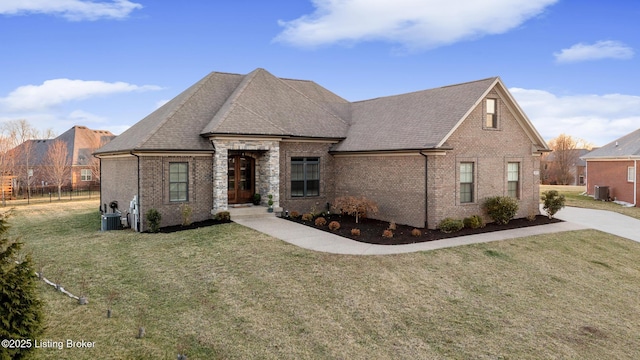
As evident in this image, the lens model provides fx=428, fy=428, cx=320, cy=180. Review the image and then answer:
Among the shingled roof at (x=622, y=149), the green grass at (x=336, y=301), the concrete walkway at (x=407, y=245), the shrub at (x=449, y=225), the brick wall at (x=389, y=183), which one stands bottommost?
the green grass at (x=336, y=301)

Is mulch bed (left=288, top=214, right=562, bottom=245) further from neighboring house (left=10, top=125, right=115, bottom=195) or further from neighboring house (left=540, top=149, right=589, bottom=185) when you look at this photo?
neighboring house (left=540, top=149, right=589, bottom=185)

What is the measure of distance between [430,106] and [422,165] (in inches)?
167

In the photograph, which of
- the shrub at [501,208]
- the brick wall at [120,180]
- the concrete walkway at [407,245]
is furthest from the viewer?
the brick wall at [120,180]

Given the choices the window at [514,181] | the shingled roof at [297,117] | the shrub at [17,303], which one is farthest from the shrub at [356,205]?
the shrub at [17,303]

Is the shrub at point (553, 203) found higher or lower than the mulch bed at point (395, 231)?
higher

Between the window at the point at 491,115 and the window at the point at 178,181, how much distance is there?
1429 cm

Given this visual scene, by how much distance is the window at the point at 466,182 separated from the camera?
1961cm

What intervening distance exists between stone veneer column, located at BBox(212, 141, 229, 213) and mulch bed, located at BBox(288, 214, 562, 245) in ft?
11.1

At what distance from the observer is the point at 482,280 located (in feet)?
42.9

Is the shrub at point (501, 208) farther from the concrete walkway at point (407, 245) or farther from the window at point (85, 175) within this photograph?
the window at point (85, 175)

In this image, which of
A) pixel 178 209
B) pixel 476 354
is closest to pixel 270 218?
pixel 178 209

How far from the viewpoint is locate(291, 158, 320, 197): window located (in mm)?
22391

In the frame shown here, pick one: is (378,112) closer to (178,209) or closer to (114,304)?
(178,209)

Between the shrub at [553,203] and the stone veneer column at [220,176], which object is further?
the shrub at [553,203]
